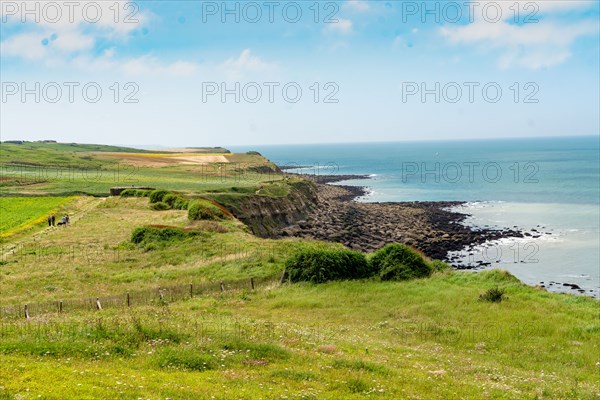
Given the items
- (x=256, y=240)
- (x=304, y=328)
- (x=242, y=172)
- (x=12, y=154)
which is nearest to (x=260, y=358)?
(x=304, y=328)

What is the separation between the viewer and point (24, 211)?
6981 centimetres

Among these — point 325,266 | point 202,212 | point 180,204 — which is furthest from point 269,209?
point 325,266

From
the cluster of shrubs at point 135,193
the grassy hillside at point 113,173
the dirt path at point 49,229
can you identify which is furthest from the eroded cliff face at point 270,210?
the dirt path at point 49,229

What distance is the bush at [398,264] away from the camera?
34.8m

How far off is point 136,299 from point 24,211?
49.5m

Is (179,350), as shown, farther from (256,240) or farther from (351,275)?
(256,240)

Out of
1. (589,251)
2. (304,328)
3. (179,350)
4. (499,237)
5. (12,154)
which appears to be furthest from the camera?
(12,154)

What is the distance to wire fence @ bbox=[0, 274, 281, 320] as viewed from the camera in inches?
1017

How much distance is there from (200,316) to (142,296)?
626 centimetres

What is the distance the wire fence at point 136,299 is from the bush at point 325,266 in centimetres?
151

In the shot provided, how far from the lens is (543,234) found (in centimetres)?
8006

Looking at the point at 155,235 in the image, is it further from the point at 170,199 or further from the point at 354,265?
the point at 170,199

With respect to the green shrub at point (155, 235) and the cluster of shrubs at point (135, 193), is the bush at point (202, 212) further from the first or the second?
the cluster of shrubs at point (135, 193)

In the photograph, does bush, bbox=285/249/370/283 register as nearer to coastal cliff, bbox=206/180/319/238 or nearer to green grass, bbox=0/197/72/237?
green grass, bbox=0/197/72/237
